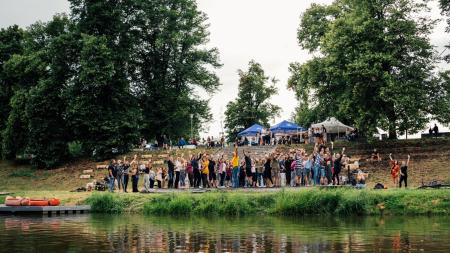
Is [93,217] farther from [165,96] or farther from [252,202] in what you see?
[165,96]

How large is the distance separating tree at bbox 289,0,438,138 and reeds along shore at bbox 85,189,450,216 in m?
15.1

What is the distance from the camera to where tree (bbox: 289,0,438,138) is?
4197cm

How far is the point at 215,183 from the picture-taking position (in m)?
33.8

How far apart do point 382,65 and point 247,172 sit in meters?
17.1

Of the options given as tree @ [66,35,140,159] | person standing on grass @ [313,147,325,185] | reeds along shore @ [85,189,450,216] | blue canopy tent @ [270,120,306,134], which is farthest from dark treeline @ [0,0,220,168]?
person standing on grass @ [313,147,325,185]

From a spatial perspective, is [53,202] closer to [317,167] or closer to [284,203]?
[284,203]

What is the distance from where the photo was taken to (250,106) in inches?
2921

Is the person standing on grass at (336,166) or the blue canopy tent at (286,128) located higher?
the blue canopy tent at (286,128)

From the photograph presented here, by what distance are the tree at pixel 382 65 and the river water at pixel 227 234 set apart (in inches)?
706

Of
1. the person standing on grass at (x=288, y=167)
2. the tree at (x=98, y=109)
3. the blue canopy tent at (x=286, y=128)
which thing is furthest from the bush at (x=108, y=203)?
the blue canopy tent at (x=286, y=128)

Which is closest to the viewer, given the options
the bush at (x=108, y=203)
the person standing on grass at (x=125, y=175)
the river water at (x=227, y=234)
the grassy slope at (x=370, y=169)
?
the river water at (x=227, y=234)

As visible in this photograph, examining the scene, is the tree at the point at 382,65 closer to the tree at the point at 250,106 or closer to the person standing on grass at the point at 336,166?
the person standing on grass at the point at 336,166

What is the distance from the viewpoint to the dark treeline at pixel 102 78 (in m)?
50.2

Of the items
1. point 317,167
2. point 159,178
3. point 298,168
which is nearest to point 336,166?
point 317,167
